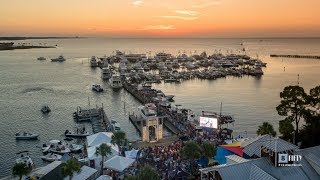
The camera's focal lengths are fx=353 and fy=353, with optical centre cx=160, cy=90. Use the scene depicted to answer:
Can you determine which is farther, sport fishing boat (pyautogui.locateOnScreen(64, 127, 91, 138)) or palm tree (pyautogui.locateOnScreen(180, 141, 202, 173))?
sport fishing boat (pyautogui.locateOnScreen(64, 127, 91, 138))

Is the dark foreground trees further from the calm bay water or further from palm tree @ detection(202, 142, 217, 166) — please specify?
the calm bay water

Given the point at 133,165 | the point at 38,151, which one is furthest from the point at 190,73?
the point at 133,165

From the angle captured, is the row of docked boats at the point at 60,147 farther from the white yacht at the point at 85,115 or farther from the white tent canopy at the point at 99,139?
the white yacht at the point at 85,115

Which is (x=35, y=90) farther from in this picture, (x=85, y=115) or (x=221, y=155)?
(x=221, y=155)

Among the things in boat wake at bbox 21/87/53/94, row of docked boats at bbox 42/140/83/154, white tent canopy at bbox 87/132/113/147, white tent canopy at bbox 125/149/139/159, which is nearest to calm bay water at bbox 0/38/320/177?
boat wake at bbox 21/87/53/94

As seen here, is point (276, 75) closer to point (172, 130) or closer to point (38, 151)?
point (172, 130)

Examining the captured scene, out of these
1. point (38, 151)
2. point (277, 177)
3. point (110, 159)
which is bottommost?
point (38, 151)

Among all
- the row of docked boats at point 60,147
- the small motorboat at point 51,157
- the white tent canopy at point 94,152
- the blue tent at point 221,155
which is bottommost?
the small motorboat at point 51,157

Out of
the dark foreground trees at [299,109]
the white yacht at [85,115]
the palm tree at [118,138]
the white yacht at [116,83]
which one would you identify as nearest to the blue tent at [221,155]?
the dark foreground trees at [299,109]
